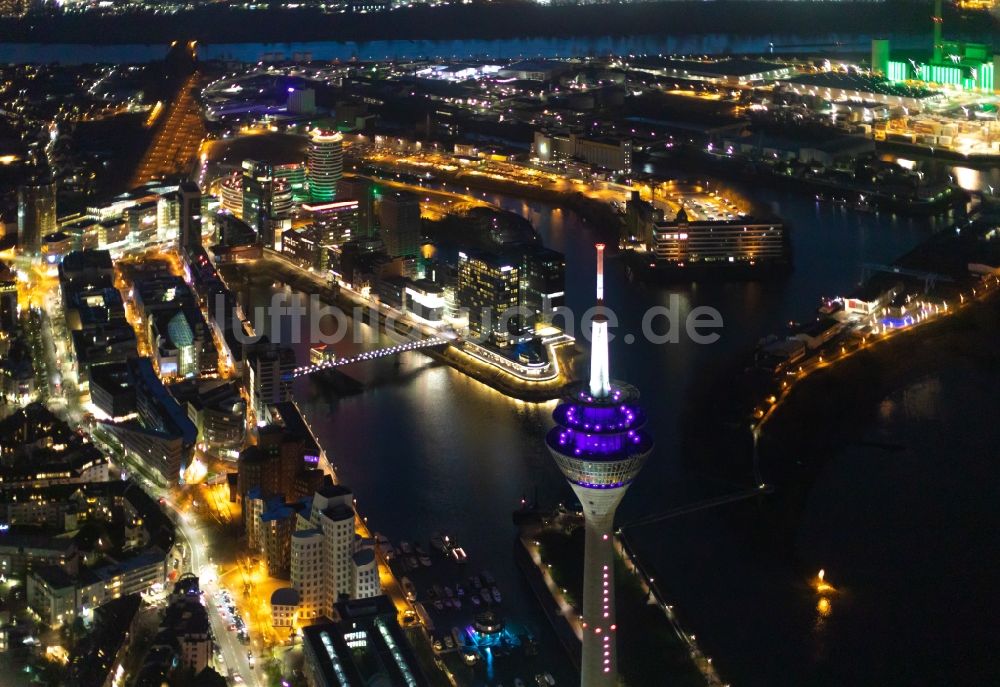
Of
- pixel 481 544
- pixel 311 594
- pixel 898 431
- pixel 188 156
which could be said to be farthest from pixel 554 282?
pixel 188 156

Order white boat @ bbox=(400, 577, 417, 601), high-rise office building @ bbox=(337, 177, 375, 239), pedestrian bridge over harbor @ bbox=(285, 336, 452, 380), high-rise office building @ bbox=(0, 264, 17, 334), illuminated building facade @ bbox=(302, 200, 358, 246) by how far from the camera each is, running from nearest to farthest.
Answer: white boat @ bbox=(400, 577, 417, 601)
pedestrian bridge over harbor @ bbox=(285, 336, 452, 380)
high-rise office building @ bbox=(0, 264, 17, 334)
illuminated building facade @ bbox=(302, 200, 358, 246)
high-rise office building @ bbox=(337, 177, 375, 239)

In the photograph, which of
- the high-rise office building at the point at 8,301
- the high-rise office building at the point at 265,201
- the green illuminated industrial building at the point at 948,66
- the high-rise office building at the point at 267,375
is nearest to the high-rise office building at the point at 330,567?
the high-rise office building at the point at 267,375

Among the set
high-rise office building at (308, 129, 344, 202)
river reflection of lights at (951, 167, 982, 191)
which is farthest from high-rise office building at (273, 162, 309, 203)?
river reflection of lights at (951, 167, 982, 191)

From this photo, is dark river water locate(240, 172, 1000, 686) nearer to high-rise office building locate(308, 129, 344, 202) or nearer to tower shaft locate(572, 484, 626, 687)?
tower shaft locate(572, 484, 626, 687)

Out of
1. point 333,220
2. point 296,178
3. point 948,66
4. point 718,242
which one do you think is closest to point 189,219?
point 333,220

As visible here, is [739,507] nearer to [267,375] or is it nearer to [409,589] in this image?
[409,589]

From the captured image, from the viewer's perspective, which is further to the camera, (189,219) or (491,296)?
(189,219)
